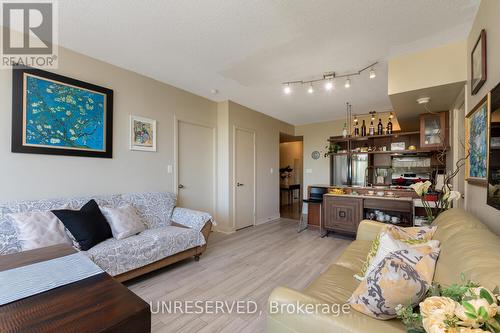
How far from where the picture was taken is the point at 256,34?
215cm

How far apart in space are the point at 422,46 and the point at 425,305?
2.70 metres

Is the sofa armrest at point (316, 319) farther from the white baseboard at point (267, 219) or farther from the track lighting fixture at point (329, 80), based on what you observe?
the white baseboard at point (267, 219)

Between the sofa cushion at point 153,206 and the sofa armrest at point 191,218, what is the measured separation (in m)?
0.11

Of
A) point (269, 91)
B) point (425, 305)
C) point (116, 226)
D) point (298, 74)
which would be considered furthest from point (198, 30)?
point (425, 305)

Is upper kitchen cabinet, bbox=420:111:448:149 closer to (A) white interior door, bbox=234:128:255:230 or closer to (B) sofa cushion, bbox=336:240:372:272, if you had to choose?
(B) sofa cushion, bbox=336:240:372:272

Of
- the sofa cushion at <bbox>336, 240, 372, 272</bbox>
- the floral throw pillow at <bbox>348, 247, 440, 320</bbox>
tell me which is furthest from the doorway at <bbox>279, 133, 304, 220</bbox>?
the floral throw pillow at <bbox>348, 247, 440, 320</bbox>

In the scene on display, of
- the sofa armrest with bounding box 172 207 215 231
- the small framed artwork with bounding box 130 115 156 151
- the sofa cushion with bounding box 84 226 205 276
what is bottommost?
the sofa cushion with bounding box 84 226 205 276

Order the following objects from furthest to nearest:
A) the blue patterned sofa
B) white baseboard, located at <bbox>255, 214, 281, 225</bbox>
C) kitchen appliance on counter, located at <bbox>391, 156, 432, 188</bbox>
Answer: white baseboard, located at <bbox>255, 214, 281, 225</bbox> < kitchen appliance on counter, located at <bbox>391, 156, 432, 188</bbox> < the blue patterned sofa

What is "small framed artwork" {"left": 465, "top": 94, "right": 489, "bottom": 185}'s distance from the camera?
154cm

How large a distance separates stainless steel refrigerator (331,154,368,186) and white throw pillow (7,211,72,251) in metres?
5.00

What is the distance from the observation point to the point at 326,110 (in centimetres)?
486

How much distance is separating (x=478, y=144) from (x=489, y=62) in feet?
1.90

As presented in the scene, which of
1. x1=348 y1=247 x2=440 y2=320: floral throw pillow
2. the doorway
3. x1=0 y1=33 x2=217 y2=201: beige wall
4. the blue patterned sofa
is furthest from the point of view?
the doorway

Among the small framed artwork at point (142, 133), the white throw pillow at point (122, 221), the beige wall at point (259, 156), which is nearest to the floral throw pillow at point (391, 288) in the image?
the white throw pillow at point (122, 221)
